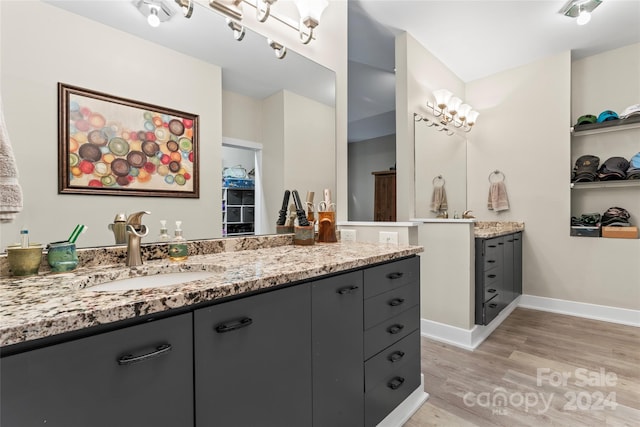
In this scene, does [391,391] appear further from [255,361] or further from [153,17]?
[153,17]

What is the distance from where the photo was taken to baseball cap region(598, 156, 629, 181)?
2.93 meters

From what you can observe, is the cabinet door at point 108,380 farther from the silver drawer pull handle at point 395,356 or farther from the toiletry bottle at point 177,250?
the silver drawer pull handle at point 395,356

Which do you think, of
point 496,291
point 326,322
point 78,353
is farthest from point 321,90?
point 496,291

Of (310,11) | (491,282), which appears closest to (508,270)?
(491,282)

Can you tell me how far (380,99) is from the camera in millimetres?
4543

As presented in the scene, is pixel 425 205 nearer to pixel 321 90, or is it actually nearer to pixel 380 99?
pixel 321 90

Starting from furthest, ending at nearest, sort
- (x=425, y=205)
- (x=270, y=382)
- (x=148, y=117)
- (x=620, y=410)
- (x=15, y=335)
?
(x=425, y=205)
(x=620, y=410)
(x=148, y=117)
(x=270, y=382)
(x=15, y=335)

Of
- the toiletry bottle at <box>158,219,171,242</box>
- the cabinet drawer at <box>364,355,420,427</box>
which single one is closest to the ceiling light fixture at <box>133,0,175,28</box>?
the toiletry bottle at <box>158,219,171,242</box>

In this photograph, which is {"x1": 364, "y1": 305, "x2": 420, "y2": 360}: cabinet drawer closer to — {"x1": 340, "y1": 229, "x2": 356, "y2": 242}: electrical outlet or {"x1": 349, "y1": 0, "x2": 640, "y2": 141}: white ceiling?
{"x1": 340, "y1": 229, "x2": 356, "y2": 242}: electrical outlet

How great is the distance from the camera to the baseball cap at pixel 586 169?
10.1 feet

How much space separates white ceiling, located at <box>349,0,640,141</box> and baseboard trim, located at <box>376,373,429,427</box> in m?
2.72

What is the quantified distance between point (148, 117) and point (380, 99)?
391 centimetres

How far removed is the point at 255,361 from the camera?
0.86 metres

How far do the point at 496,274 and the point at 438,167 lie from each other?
119cm
